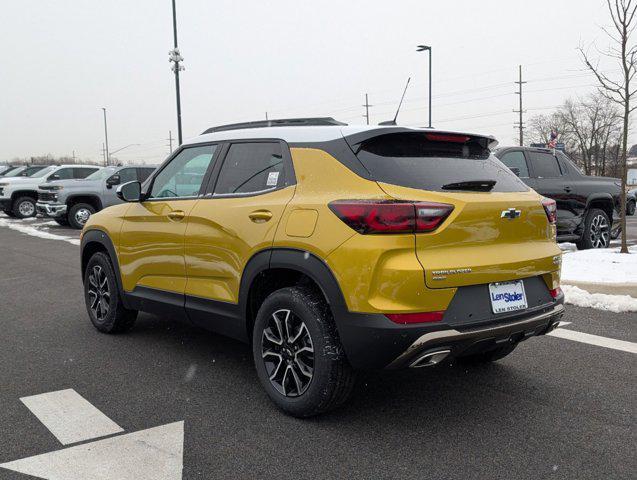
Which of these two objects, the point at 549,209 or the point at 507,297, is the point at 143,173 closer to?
the point at 549,209

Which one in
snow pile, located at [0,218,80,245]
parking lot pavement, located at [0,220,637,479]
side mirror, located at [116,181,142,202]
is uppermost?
side mirror, located at [116,181,142,202]

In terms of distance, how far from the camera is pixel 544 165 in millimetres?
10172

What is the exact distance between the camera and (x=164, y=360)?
4.66 meters

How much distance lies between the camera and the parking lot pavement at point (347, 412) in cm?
295

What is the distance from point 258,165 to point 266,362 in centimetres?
126

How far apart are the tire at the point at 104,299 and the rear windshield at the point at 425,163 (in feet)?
9.47

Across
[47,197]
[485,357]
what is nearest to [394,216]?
[485,357]

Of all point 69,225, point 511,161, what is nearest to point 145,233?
point 511,161

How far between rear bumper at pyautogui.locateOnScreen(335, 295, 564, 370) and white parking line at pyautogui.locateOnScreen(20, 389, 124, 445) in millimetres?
1401

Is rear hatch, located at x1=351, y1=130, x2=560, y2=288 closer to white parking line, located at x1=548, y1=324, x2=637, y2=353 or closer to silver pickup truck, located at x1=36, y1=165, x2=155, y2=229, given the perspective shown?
white parking line, located at x1=548, y1=324, x2=637, y2=353

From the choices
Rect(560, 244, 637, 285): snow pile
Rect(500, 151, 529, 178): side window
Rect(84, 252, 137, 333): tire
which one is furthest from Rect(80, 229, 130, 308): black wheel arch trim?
Rect(500, 151, 529, 178): side window

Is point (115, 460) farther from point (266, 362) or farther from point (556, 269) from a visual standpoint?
point (556, 269)

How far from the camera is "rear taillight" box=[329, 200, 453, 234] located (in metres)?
3.05

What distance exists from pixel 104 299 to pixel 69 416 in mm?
2004
